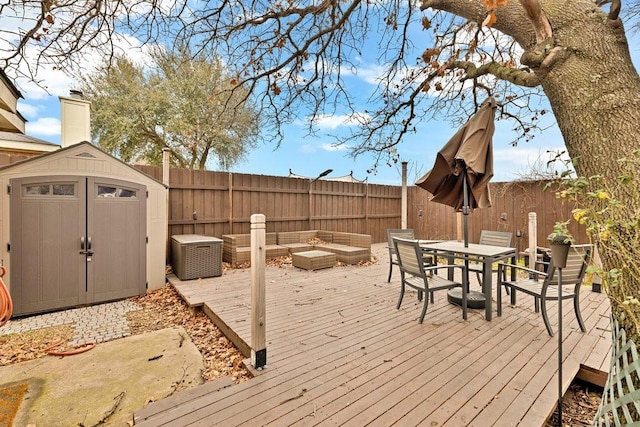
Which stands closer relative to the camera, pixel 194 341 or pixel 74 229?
pixel 194 341

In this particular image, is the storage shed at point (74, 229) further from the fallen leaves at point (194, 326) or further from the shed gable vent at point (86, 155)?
the fallen leaves at point (194, 326)

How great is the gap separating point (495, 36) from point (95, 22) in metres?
5.81

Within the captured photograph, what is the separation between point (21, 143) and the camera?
254 inches

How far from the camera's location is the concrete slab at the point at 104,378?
1980mm

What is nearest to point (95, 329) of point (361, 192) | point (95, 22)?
point (95, 22)

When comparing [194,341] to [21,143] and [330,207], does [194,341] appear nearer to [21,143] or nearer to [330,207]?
[330,207]

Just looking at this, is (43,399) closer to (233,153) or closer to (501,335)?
(501,335)

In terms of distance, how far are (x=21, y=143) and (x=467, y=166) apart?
929 cm

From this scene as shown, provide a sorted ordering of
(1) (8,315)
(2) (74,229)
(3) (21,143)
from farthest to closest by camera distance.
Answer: (3) (21,143)
(2) (74,229)
(1) (8,315)

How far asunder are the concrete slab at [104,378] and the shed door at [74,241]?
1.62m

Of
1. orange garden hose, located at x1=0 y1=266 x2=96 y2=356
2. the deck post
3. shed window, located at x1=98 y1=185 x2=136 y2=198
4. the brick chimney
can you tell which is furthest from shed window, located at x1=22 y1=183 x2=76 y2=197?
the deck post

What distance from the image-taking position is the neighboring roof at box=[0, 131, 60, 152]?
6.26 meters

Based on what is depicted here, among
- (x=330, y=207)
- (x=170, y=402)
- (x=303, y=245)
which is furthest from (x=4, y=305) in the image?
(x=330, y=207)

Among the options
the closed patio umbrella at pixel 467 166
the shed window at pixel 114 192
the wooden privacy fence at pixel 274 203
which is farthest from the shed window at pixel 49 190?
the closed patio umbrella at pixel 467 166
